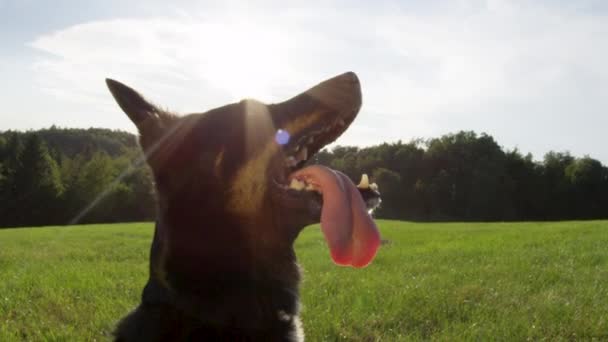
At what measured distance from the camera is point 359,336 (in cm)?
468

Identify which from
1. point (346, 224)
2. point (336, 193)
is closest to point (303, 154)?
point (336, 193)

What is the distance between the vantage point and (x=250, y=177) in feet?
11.4

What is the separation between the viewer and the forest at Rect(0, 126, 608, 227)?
6078 cm

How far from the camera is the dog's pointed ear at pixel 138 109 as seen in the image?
10.6 ft

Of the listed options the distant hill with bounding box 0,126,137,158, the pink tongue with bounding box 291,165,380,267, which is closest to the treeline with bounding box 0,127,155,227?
the distant hill with bounding box 0,126,137,158

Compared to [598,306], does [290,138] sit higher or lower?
higher

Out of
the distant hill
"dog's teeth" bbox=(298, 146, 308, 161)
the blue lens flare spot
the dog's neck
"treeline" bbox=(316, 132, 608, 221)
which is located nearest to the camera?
the dog's neck

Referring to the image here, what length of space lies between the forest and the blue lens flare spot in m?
53.2

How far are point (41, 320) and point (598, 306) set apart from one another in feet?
17.7

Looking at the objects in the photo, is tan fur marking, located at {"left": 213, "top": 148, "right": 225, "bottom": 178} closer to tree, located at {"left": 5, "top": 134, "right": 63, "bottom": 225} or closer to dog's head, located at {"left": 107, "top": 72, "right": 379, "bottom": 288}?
dog's head, located at {"left": 107, "top": 72, "right": 379, "bottom": 288}

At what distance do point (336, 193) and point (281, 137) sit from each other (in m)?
0.52

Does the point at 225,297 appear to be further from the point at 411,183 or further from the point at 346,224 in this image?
the point at 411,183

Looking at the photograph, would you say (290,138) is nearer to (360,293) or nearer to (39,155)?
(360,293)

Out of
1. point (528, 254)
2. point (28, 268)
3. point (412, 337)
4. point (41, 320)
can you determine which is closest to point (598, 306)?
point (412, 337)
